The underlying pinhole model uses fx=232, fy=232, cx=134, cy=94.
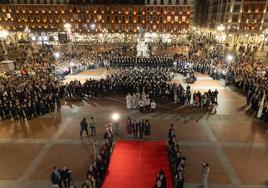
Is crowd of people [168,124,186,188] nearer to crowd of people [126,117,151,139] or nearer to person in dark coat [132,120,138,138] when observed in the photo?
crowd of people [126,117,151,139]

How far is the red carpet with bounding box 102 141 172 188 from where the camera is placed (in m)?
10.7

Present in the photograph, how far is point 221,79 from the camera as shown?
2908 centimetres

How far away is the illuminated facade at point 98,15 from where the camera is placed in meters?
73.1

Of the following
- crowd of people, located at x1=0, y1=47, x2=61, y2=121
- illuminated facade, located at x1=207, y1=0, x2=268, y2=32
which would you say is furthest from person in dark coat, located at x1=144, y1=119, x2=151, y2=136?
illuminated facade, located at x1=207, y1=0, x2=268, y2=32

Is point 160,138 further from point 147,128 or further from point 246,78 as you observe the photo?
point 246,78

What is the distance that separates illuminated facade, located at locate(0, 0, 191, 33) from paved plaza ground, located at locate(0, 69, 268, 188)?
5812 cm

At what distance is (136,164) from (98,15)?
6905 cm

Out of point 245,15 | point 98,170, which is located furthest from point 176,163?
point 245,15

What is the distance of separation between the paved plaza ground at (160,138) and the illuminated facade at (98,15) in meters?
58.1

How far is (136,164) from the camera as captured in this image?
11.9 meters

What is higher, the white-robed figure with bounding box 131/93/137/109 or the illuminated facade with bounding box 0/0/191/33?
the illuminated facade with bounding box 0/0/191/33

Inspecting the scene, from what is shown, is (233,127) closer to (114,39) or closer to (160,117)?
(160,117)

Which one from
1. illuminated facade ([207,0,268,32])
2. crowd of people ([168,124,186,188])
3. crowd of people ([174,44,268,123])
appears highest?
illuminated facade ([207,0,268,32])

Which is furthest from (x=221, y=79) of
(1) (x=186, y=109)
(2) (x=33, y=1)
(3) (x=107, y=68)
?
(2) (x=33, y=1)
